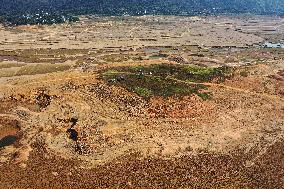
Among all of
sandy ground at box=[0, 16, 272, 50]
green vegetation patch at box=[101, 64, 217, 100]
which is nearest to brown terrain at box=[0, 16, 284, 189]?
green vegetation patch at box=[101, 64, 217, 100]

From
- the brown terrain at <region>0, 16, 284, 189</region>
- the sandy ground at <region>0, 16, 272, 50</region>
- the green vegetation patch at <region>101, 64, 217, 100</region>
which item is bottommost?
the sandy ground at <region>0, 16, 272, 50</region>

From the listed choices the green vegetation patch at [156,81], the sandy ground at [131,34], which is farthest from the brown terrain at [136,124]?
the sandy ground at [131,34]

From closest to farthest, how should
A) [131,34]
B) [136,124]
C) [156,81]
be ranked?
[136,124], [156,81], [131,34]

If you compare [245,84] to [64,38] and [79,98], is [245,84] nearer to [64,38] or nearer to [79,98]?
[79,98]

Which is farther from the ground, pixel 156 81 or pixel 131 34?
pixel 156 81

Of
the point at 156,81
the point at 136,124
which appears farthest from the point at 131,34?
the point at 136,124

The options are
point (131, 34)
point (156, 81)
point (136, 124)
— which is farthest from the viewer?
point (131, 34)

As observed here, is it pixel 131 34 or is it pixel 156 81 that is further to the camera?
pixel 131 34

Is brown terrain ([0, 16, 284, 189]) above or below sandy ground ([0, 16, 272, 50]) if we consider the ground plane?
above

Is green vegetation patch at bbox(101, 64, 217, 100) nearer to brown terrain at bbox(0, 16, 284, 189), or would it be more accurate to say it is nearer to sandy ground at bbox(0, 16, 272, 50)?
brown terrain at bbox(0, 16, 284, 189)

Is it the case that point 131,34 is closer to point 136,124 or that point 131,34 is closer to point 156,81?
point 156,81
